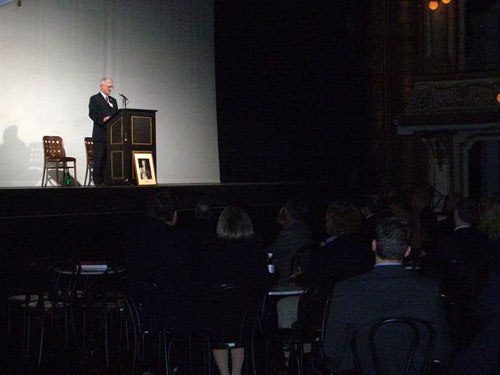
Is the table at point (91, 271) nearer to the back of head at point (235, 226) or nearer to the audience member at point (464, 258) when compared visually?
the back of head at point (235, 226)

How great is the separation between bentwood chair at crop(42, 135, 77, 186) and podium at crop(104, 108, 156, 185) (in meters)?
1.42

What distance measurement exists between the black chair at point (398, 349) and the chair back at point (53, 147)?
8.21m

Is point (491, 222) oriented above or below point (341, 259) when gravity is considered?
above

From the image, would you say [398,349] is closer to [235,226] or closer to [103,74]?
[235,226]

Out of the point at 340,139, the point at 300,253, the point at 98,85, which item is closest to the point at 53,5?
the point at 98,85

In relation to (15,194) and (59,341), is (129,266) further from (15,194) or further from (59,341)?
(15,194)

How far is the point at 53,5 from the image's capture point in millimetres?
11164

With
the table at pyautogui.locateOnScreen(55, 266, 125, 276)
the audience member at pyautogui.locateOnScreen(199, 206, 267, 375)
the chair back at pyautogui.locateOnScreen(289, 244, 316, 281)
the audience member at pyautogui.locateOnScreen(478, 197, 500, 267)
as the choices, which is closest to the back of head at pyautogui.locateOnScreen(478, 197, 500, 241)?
the audience member at pyautogui.locateOnScreen(478, 197, 500, 267)

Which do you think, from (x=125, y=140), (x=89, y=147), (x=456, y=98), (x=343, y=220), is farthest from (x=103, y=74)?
(x=343, y=220)

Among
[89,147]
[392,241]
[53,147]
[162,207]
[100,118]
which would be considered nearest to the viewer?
[392,241]

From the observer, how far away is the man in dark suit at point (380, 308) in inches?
113

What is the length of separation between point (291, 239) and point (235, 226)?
102 centimetres

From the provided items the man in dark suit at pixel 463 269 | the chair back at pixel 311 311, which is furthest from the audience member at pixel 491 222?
the chair back at pixel 311 311

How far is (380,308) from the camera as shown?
288 centimetres
